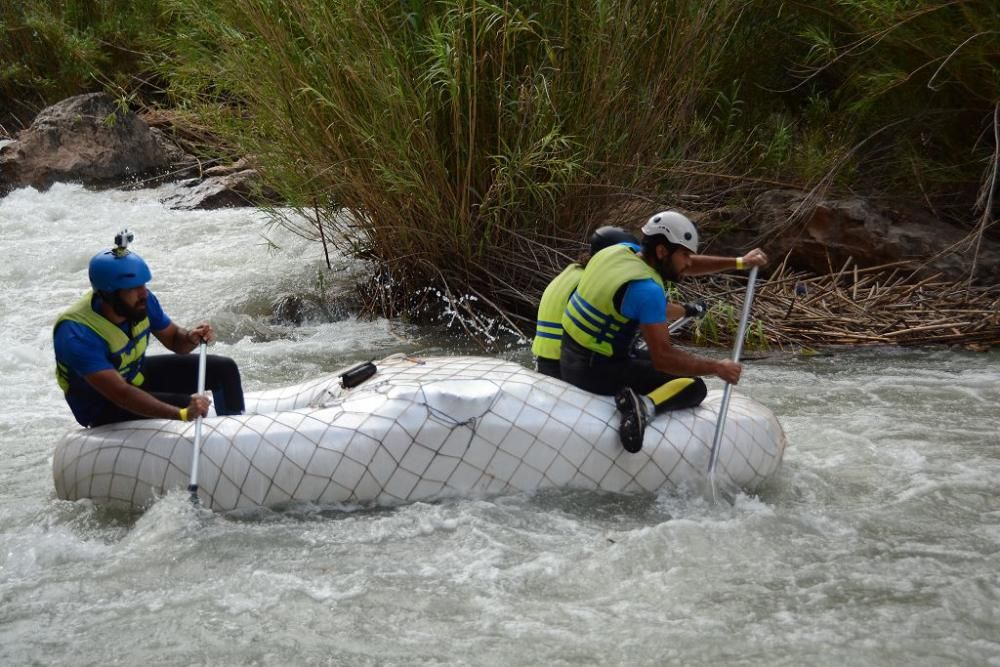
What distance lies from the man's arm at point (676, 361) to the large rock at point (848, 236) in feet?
12.0

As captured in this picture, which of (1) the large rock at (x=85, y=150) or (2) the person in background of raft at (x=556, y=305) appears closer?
(2) the person in background of raft at (x=556, y=305)

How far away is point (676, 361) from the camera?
418 cm

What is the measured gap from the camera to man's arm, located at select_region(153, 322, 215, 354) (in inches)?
177

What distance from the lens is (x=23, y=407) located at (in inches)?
224

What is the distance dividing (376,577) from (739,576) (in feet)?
3.88

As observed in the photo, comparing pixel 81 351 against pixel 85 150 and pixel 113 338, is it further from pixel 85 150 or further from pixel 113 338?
pixel 85 150

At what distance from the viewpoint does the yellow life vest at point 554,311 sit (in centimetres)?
469

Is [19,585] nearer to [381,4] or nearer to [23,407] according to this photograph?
[23,407]

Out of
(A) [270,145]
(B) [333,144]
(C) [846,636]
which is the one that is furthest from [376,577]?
(A) [270,145]

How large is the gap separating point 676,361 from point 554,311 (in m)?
0.71

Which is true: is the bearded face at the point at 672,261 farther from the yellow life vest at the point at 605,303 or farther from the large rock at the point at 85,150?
the large rock at the point at 85,150

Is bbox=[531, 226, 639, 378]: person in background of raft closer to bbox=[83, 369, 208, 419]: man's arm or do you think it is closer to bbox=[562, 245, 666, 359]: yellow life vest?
bbox=[562, 245, 666, 359]: yellow life vest

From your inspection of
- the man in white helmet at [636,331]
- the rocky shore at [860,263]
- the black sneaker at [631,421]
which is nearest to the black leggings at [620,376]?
the man in white helmet at [636,331]

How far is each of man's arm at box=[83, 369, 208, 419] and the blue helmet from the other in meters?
0.30
